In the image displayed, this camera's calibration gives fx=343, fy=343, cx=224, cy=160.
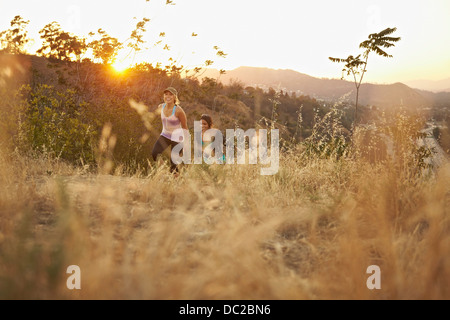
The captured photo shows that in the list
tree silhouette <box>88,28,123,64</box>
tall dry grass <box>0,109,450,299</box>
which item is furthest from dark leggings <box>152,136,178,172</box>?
tree silhouette <box>88,28,123,64</box>

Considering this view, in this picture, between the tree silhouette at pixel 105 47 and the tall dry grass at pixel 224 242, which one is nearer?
the tall dry grass at pixel 224 242

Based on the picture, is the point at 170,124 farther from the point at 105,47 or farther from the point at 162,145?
the point at 105,47

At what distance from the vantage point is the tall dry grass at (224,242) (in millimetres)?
1722

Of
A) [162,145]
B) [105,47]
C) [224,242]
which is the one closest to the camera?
[224,242]

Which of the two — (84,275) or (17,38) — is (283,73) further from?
(84,275)

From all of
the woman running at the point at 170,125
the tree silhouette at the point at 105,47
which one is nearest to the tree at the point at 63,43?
the tree silhouette at the point at 105,47

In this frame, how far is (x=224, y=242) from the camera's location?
212 centimetres

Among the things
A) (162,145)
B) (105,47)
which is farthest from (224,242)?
(105,47)

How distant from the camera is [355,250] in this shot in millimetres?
1951

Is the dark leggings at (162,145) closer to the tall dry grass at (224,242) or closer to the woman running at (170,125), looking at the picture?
the woman running at (170,125)

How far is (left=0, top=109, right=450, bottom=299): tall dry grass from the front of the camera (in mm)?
1722

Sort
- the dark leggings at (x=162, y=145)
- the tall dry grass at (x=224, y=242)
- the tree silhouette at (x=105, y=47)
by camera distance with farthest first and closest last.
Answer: the tree silhouette at (x=105, y=47) < the dark leggings at (x=162, y=145) < the tall dry grass at (x=224, y=242)

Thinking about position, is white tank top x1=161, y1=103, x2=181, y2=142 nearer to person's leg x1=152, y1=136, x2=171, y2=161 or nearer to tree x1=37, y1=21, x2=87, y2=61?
person's leg x1=152, y1=136, x2=171, y2=161
